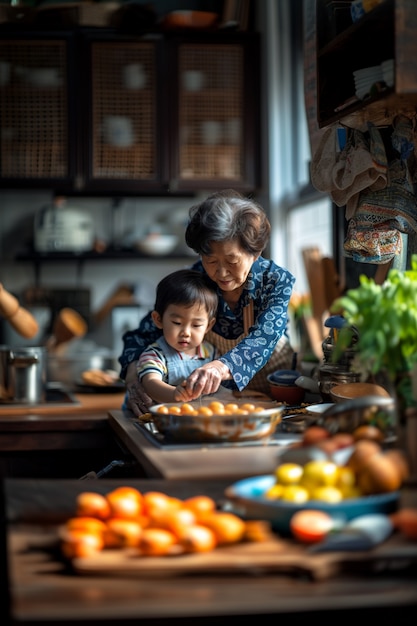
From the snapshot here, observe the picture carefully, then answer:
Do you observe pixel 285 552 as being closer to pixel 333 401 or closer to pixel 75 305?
pixel 333 401

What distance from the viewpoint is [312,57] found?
3570 mm

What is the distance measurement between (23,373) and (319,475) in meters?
2.15

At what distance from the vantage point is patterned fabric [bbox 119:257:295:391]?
2.71 meters

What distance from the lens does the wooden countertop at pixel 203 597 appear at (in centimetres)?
127

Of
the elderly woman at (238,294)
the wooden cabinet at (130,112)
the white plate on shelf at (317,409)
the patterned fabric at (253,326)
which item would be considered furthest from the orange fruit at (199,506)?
the wooden cabinet at (130,112)

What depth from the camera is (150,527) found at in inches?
60.9

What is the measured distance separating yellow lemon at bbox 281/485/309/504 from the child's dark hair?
125 cm

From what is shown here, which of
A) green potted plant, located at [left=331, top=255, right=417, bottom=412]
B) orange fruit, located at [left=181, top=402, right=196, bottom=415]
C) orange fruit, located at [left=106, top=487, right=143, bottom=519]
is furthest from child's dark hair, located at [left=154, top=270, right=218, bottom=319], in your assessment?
orange fruit, located at [left=106, top=487, right=143, bottom=519]

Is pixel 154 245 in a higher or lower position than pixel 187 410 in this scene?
higher

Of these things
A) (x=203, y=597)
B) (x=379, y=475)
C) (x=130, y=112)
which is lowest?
(x=203, y=597)

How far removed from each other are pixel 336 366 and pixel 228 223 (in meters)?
0.54

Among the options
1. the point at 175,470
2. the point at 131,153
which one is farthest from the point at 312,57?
the point at 175,470

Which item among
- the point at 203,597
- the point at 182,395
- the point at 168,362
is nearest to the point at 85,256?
the point at 168,362

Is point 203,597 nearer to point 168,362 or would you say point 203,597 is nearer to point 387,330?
point 387,330
